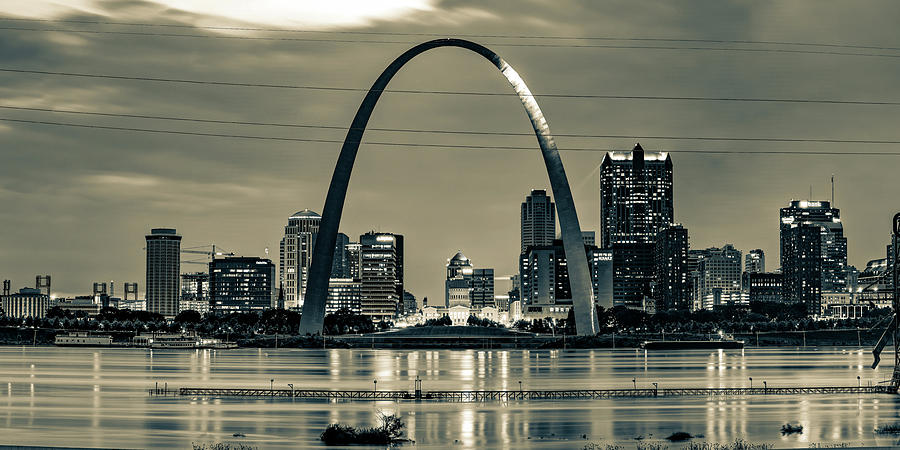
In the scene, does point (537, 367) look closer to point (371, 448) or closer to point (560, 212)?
point (560, 212)

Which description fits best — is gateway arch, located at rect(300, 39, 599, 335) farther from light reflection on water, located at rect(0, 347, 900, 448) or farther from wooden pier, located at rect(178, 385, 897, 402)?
wooden pier, located at rect(178, 385, 897, 402)

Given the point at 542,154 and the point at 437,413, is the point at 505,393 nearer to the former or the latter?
the point at 437,413

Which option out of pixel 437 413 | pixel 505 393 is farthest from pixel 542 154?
pixel 437 413

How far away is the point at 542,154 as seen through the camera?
13012 cm

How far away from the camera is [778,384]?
8306cm

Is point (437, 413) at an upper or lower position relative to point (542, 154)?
lower

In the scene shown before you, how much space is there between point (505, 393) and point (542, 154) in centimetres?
6308

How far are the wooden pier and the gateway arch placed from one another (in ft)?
188

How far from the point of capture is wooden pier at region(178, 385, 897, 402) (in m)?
68.9

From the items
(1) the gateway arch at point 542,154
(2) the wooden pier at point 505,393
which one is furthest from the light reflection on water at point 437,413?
(1) the gateway arch at point 542,154

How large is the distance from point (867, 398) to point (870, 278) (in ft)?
30.3

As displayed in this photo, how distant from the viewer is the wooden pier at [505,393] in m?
68.9

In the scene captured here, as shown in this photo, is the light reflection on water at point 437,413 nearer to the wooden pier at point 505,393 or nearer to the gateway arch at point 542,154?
the wooden pier at point 505,393

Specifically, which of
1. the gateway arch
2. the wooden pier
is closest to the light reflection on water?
the wooden pier
